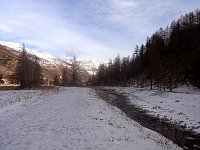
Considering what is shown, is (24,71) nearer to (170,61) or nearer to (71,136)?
(170,61)

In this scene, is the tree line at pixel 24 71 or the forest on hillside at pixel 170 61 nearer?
the forest on hillside at pixel 170 61

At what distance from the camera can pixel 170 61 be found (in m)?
90.9

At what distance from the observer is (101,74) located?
650 ft

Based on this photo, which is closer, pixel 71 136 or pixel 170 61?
pixel 71 136

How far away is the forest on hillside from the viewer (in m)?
71.5

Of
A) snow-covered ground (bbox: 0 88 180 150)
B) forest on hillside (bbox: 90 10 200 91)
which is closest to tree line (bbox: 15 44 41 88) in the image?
forest on hillside (bbox: 90 10 200 91)

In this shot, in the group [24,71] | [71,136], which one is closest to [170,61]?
[24,71]

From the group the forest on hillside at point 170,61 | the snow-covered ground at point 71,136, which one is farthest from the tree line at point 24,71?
the snow-covered ground at point 71,136

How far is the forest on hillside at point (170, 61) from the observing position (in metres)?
71.5

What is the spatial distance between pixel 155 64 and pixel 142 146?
61074 mm

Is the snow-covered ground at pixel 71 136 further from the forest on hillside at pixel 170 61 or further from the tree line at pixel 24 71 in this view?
the tree line at pixel 24 71

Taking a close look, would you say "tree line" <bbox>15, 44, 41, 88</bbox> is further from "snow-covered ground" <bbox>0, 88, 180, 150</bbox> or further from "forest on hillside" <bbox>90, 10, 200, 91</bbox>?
"snow-covered ground" <bbox>0, 88, 180, 150</bbox>

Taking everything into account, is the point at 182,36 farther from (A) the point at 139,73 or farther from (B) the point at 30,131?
(B) the point at 30,131

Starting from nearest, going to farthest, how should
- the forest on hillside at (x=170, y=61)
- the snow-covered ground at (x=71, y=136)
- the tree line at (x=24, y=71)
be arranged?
1. the snow-covered ground at (x=71, y=136)
2. the forest on hillside at (x=170, y=61)
3. the tree line at (x=24, y=71)
